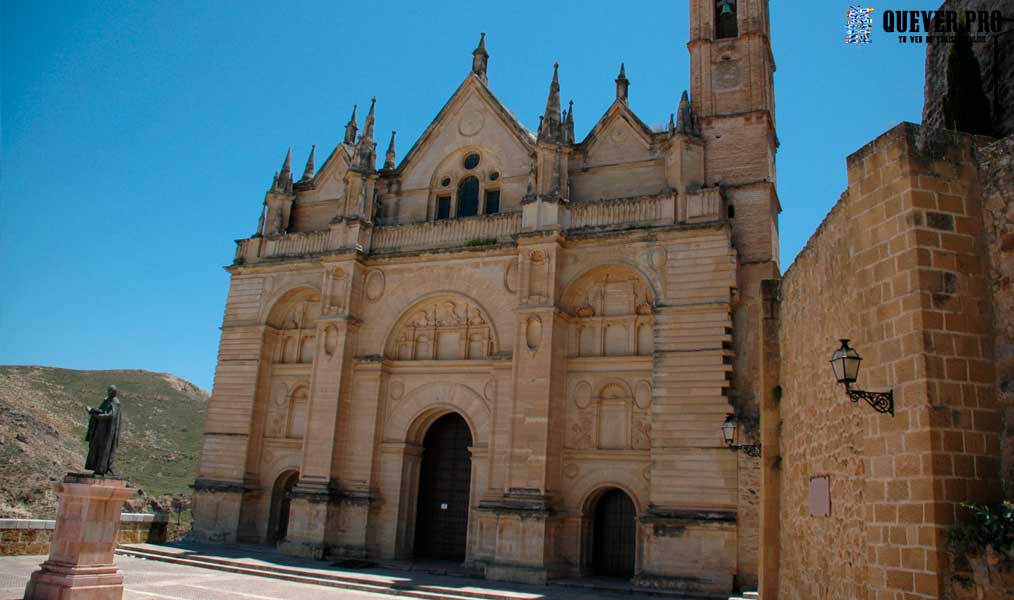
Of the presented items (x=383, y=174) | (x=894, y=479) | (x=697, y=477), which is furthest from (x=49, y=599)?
(x=383, y=174)

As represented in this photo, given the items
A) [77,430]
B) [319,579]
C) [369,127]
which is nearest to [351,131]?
[369,127]

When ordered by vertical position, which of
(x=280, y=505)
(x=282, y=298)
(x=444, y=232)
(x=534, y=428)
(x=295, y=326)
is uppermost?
(x=444, y=232)

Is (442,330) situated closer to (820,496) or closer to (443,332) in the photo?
(443,332)

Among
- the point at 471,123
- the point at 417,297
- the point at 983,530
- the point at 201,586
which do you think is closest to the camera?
the point at 983,530

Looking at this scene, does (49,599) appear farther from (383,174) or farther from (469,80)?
(469,80)

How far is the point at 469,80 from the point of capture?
89.3 ft

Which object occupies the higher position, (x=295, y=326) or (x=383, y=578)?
(x=295, y=326)

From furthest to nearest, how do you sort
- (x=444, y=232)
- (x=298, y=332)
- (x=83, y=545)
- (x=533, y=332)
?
(x=298, y=332) → (x=444, y=232) → (x=533, y=332) → (x=83, y=545)

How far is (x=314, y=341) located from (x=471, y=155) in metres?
8.42

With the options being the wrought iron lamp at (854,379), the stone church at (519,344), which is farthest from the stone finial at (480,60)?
the wrought iron lamp at (854,379)

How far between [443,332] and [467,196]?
506cm

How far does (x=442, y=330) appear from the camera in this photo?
24516mm

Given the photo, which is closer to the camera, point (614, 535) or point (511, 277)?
point (614, 535)

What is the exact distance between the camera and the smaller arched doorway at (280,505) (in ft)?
84.4
